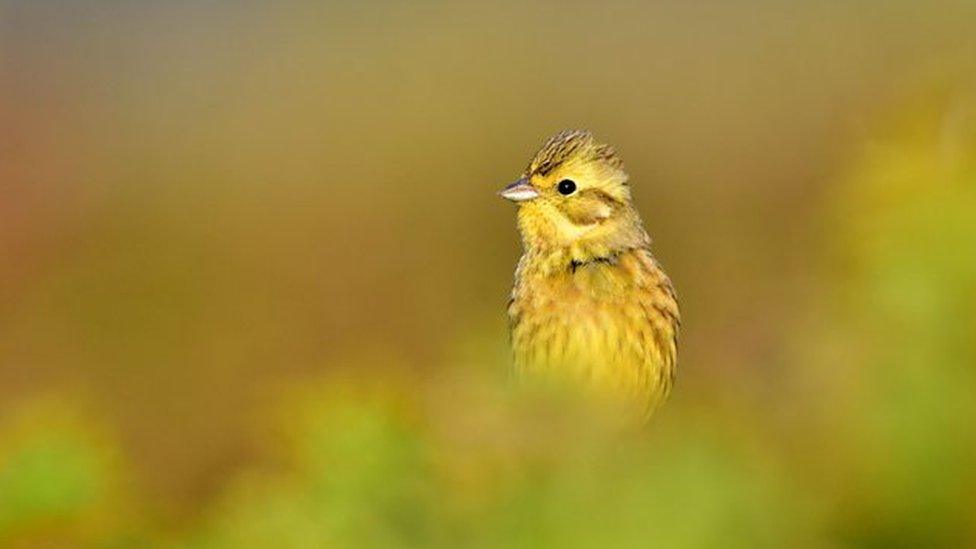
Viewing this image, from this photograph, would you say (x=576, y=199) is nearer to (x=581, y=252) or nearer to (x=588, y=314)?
(x=581, y=252)

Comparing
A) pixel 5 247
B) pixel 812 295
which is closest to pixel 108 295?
pixel 5 247

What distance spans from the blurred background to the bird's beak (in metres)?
0.53

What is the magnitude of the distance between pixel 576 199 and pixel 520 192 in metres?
0.13

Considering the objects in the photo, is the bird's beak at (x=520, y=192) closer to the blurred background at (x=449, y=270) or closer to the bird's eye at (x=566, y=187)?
the bird's eye at (x=566, y=187)

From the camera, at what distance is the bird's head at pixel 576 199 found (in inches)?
145

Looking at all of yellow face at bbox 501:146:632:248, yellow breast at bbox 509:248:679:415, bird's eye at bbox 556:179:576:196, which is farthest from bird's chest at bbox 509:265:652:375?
bird's eye at bbox 556:179:576:196

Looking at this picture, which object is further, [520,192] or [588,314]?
[520,192]

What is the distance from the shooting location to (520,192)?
151 inches

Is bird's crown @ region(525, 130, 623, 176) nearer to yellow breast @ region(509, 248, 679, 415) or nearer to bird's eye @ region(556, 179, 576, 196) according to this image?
bird's eye @ region(556, 179, 576, 196)

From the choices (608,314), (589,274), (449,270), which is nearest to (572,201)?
(589,274)

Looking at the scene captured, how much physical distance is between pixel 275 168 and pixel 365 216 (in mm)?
2668

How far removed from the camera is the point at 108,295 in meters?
8.83

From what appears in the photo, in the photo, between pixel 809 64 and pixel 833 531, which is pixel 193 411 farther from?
pixel 809 64

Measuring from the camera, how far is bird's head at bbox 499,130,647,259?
3.70 m
